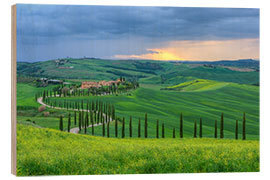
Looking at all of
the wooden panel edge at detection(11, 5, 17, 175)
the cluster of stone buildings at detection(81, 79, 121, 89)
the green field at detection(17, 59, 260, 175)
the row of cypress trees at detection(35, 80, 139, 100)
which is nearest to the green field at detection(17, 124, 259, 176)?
the green field at detection(17, 59, 260, 175)

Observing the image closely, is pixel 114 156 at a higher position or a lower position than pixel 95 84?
lower

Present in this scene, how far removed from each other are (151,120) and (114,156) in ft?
5.83

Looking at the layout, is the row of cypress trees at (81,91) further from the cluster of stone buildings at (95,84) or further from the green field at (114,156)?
the green field at (114,156)

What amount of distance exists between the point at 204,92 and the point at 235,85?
1.05m

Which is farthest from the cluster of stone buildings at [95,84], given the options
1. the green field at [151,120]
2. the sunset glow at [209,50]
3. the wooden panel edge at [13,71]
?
the wooden panel edge at [13,71]

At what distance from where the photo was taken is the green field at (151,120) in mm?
8836

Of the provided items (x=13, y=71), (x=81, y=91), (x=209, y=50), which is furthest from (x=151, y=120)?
(x=13, y=71)

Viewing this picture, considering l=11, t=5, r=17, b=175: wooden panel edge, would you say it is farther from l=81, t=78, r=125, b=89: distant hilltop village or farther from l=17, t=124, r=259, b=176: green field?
l=81, t=78, r=125, b=89: distant hilltop village

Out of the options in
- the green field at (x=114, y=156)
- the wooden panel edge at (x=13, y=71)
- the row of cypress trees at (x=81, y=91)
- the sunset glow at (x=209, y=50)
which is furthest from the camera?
the sunset glow at (x=209, y=50)

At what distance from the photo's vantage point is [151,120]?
10141mm

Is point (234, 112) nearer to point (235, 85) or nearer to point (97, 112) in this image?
point (235, 85)

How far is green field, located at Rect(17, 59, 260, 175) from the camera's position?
884cm

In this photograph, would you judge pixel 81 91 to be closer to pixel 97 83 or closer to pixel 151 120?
pixel 97 83

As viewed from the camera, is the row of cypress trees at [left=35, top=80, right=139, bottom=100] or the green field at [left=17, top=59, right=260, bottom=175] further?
the row of cypress trees at [left=35, top=80, right=139, bottom=100]
